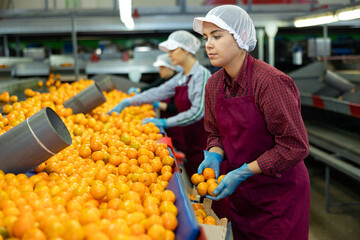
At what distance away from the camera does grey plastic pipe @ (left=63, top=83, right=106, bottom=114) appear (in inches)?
139

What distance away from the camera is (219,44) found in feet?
6.81

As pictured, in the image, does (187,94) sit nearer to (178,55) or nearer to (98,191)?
(178,55)

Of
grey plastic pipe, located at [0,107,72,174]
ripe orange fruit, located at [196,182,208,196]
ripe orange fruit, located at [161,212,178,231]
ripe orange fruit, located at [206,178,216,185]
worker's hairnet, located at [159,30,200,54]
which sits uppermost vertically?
worker's hairnet, located at [159,30,200,54]

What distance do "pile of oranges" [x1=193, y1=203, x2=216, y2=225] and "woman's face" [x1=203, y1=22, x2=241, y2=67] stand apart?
85 centimetres

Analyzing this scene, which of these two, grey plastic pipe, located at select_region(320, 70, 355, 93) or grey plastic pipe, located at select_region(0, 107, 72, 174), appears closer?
grey plastic pipe, located at select_region(0, 107, 72, 174)

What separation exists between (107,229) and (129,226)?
0.12 meters

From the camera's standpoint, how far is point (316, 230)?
157 inches

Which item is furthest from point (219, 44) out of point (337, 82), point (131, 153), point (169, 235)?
point (337, 82)

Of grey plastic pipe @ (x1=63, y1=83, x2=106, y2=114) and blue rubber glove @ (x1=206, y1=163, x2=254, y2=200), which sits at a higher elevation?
grey plastic pipe @ (x1=63, y1=83, x2=106, y2=114)

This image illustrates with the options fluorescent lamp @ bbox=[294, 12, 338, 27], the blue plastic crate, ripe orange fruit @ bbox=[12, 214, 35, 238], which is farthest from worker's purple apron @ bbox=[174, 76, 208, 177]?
ripe orange fruit @ bbox=[12, 214, 35, 238]

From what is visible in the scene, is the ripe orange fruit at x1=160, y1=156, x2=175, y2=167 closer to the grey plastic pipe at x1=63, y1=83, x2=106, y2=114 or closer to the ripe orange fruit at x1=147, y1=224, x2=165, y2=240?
the ripe orange fruit at x1=147, y1=224, x2=165, y2=240

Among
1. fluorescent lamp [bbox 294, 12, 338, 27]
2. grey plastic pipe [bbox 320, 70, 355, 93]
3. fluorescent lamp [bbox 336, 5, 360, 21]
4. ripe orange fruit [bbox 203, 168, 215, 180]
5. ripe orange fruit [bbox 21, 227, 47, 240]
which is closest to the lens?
Result: ripe orange fruit [bbox 21, 227, 47, 240]

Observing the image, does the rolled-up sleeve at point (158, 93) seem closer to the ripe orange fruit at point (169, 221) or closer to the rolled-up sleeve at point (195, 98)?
the rolled-up sleeve at point (195, 98)

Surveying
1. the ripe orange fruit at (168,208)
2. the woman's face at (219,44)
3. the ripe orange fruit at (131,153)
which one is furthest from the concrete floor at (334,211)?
the ripe orange fruit at (168,208)
